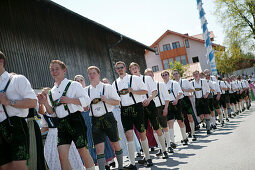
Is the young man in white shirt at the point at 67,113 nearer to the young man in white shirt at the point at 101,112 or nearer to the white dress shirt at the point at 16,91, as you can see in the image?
the white dress shirt at the point at 16,91

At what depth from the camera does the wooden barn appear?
11.4 m

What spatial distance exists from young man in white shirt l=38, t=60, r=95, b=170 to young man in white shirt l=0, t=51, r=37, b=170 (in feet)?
2.85

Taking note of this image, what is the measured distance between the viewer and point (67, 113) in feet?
15.2

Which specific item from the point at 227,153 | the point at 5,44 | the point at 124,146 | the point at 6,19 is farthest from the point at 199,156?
the point at 6,19

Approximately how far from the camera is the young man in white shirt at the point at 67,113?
4.58m

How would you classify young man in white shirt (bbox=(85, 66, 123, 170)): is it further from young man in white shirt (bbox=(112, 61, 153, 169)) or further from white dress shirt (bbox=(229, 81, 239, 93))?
white dress shirt (bbox=(229, 81, 239, 93))

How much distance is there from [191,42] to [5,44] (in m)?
50.8

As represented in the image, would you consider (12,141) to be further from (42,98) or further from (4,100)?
(42,98)

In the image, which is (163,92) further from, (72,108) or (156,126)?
(72,108)

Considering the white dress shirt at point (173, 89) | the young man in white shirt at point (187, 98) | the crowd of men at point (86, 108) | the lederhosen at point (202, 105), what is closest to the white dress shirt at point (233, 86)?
the lederhosen at point (202, 105)

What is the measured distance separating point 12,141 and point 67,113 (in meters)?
1.18

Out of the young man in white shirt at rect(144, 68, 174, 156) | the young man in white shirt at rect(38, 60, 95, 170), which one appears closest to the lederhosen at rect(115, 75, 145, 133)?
the young man in white shirt at rect(38, 60, 95, 170)

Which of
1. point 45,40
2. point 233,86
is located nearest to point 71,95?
point 45,40

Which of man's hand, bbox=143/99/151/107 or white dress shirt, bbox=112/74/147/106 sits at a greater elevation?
white dress shirt, bbox=112/74/147/106
